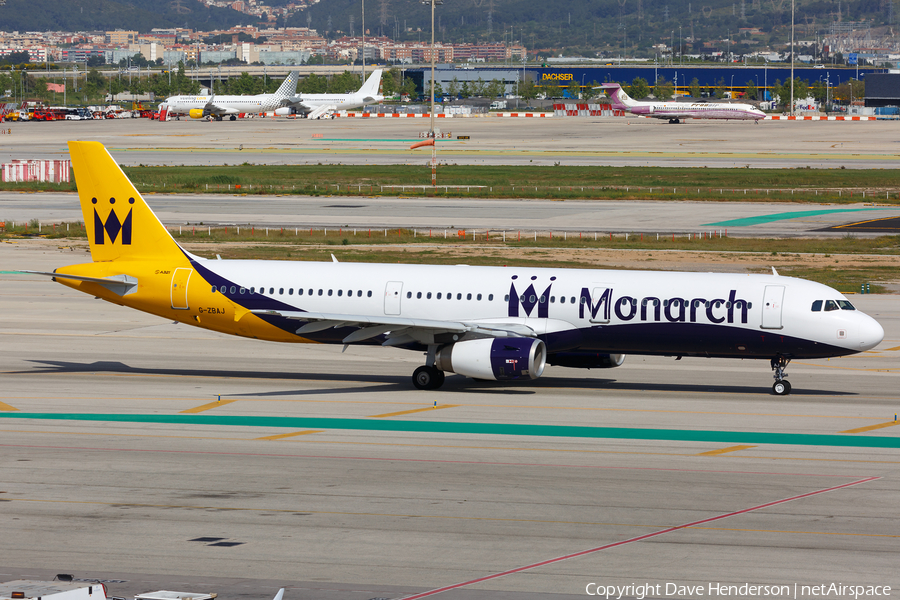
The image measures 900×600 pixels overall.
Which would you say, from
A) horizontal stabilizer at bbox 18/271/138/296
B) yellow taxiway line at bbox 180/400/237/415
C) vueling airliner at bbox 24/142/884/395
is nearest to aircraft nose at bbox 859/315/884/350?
vueling airliner at bbox 24/142/884/395

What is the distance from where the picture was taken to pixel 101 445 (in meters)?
28.7

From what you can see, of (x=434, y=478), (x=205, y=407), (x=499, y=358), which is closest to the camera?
(x=434, y=478)

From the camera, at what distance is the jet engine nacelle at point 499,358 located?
3412cm

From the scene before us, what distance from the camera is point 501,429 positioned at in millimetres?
30828

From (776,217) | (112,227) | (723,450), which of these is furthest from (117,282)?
(776,217)

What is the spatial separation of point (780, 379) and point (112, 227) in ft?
80.9

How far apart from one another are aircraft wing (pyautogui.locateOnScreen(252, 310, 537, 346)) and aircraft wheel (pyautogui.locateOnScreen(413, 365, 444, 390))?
1139mm

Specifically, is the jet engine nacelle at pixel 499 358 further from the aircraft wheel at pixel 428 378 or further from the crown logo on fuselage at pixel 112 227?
the crown logo on fuselage at pixel 112 227

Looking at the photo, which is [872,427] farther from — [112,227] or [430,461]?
[112,227]

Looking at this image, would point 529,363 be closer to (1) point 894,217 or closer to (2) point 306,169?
(1) point 894,217

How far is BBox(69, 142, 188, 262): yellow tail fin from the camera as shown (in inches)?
1542

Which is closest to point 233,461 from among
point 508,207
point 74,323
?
point 74,323

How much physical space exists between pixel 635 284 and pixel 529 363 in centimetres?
489

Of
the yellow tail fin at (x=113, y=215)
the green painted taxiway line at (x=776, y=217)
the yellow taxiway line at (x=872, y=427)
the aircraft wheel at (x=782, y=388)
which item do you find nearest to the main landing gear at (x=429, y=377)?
the yellow tail fin at (x=113, y=215)
